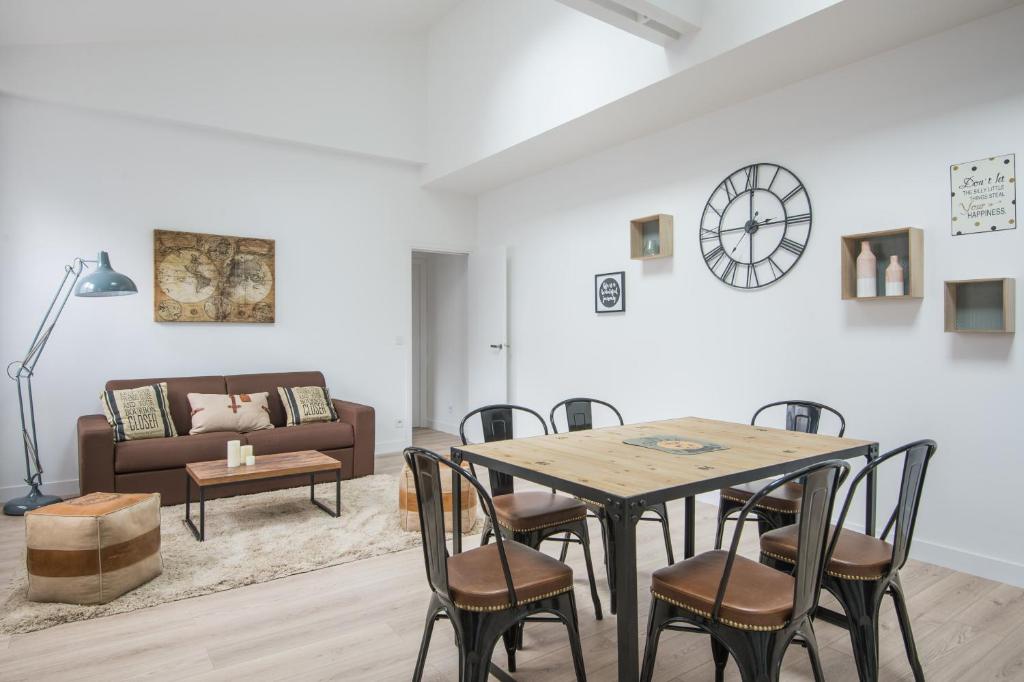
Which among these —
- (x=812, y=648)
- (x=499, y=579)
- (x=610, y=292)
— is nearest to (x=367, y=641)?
(x=499, y=579)

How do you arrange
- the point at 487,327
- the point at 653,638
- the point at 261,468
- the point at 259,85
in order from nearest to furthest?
the point at 653,638 → the point at 261,468 → the point at 259,85 → the point at 487,327

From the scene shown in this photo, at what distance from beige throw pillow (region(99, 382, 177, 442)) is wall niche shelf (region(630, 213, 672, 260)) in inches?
145

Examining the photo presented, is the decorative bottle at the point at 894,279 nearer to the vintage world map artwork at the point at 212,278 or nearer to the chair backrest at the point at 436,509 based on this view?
the chair backrest at the point at 436,509

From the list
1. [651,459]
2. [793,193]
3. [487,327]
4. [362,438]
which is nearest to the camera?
[651,459]

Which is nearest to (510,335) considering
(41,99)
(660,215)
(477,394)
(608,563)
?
(477,394)

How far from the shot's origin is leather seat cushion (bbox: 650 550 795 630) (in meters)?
1.70

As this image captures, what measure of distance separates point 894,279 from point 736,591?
2346 millimetres

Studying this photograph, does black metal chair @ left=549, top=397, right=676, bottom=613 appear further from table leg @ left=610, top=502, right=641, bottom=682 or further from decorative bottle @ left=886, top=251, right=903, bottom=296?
decorative bottle @ left=886, top=251, right=903, bottom=296

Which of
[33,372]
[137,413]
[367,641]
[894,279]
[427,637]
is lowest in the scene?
[367,641]

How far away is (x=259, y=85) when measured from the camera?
5539 millimetres

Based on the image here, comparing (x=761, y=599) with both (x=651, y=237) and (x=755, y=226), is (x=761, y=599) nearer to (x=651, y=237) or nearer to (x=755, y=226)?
(x=755, y=226)

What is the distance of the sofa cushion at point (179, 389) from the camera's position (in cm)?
485

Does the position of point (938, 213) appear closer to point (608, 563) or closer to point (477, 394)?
point (608, 563)

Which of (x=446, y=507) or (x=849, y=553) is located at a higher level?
(x=849, y=553)
